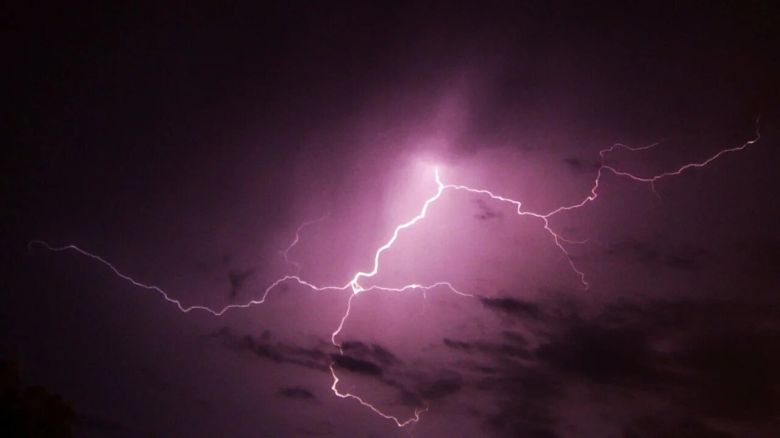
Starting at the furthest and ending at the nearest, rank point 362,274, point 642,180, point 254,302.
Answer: point 254,302, point 362,274, point 642,180

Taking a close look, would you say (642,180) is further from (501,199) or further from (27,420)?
(27,420)

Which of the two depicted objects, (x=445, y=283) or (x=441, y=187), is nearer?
(x=441, y=187)

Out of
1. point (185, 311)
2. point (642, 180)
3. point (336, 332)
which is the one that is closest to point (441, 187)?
point (642, 180)

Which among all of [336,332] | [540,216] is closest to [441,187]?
[540,216]

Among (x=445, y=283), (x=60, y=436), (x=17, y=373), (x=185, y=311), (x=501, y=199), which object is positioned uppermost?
(x=501, y=199)

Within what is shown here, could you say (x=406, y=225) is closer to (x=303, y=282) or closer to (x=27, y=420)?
(x=303, y=282)

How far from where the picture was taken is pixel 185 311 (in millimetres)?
14555

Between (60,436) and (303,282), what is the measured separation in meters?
5.68

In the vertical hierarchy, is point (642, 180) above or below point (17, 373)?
above

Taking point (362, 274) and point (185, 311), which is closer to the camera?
point (362, 274)

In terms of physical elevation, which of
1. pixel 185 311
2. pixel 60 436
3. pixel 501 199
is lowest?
pixel 60 436

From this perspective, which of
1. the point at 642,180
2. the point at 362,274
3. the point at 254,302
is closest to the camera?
the point at 642,180

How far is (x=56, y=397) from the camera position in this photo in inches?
334

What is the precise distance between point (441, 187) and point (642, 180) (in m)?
3.51
